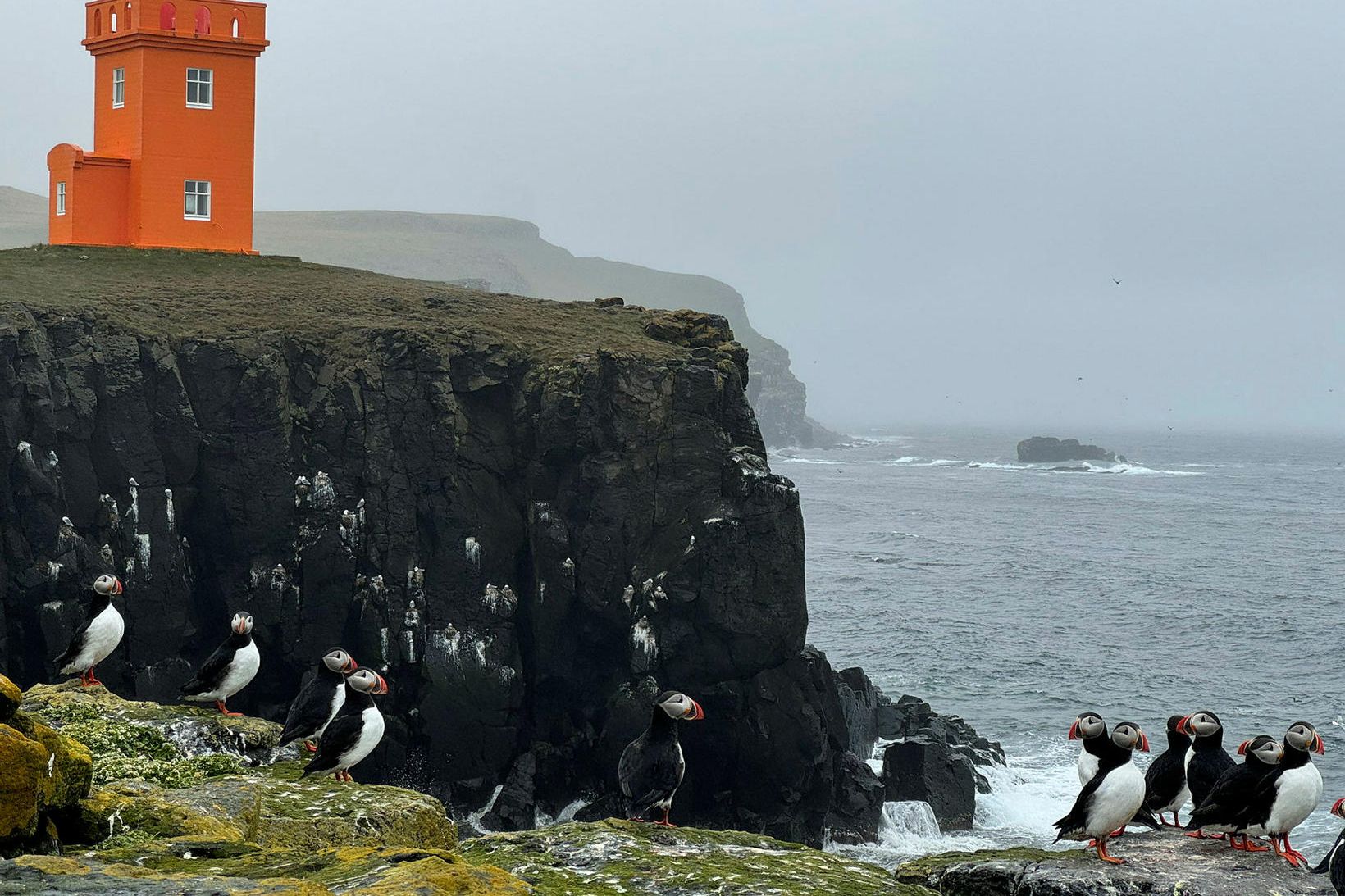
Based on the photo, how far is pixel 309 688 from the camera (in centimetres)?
1560

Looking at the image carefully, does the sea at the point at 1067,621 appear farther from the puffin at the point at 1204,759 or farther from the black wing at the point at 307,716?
the black wing at the point at 307,716

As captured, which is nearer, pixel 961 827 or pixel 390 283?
pixel 961 827

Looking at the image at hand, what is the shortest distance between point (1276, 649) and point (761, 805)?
35.7 m

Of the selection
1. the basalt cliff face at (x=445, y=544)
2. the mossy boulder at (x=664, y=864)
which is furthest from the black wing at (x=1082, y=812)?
the basalt cliff face at (x=445, y=544)

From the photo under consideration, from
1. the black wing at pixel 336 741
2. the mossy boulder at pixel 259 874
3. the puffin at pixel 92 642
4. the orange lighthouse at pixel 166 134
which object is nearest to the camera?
the mossy boulder at pixel 259 874

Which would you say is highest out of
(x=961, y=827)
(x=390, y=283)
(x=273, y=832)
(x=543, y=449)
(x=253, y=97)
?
(x=253, y=97)

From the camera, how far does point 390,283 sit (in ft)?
178

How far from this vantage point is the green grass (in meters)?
42.6

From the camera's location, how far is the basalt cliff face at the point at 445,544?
37.6m

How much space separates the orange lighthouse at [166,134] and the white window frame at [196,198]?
0.11 feet

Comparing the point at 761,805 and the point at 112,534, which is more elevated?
the point at 112,534

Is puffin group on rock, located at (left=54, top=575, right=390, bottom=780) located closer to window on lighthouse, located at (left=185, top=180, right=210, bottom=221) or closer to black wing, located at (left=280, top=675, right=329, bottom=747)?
black wing, located at (left=280, top=675, right=329, bottom=747)

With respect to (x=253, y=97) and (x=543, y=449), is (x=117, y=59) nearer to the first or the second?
(x=253, y=97)

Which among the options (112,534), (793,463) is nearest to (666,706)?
(112,534)
